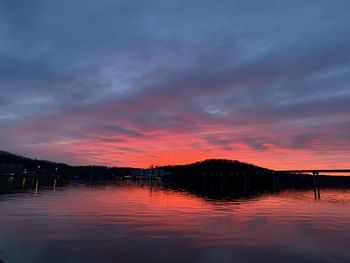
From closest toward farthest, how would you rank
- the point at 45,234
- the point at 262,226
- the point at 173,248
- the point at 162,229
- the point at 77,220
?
the point at 173,248, the point at 45,234, the point at 162,229, the point at 262,226, the point at 77,220

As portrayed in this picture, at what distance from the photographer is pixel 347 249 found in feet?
69.9

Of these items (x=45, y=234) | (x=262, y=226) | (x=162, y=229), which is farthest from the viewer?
(x=262, y=226)

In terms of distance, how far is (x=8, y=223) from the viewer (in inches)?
1179

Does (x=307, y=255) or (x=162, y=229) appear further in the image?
(x=162, y=229)

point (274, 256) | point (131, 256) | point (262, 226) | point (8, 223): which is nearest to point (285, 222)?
point (262, 226)

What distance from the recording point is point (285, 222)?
112ft

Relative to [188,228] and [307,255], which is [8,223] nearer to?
[188,228]

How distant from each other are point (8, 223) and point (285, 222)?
2675cm

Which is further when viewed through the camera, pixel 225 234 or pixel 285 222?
pixel 285 222

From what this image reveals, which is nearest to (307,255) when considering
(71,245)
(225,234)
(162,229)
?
(225,234)

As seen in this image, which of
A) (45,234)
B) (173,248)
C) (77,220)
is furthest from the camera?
(77,220)

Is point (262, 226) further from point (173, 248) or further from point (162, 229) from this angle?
point (173, 248)

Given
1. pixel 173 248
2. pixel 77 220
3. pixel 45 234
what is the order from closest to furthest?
pixel 173 248
pixel 45 234
pixel 77 220

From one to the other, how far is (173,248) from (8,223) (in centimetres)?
→ 1757
